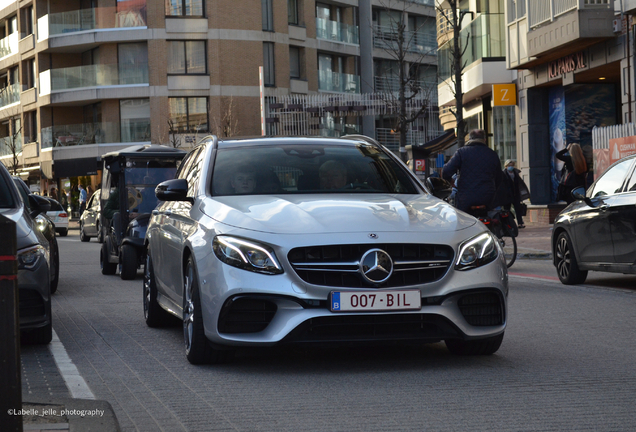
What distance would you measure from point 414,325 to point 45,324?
Answer: 10.1ft

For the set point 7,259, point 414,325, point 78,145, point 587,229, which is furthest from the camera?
point 78,145

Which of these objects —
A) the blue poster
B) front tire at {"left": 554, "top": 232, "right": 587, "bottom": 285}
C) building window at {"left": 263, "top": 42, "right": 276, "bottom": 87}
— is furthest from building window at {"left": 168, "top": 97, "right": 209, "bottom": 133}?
front tire at {"left": 554, "top": 232, "right": 587, "bottom": 285}

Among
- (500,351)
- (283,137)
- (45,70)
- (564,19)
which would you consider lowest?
(500,351)

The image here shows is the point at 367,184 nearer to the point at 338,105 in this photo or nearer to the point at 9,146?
the point at 338,105

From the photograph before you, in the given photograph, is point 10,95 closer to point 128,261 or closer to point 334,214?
point 128,261

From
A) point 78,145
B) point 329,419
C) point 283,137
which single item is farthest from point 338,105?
point 329,419

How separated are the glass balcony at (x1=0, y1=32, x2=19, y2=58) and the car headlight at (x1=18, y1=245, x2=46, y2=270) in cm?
5661

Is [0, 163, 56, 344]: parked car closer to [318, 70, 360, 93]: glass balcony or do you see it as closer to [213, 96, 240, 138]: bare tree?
[213, 96, 240, 138]: bare tree

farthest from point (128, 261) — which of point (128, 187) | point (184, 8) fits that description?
point (184, 8)

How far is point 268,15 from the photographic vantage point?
56.0 meters

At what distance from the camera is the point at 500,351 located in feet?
23.7

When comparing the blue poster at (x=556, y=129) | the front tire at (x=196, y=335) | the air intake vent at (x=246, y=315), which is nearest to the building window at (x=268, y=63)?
the blue poster at (x=556, y=129)

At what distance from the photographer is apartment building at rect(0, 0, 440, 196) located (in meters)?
53.1

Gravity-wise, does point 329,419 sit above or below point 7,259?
below
